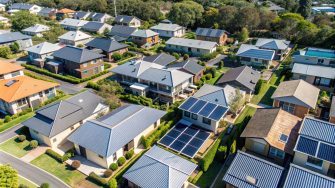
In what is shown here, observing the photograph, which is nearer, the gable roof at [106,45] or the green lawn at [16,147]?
the green lawn at [16,147]

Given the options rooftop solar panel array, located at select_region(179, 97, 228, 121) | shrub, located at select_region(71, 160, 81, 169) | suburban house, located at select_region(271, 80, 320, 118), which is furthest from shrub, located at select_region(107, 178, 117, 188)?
suburban house, located at select_region(271, 80, 320, 118)

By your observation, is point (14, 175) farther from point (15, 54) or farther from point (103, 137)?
point (15, 54)

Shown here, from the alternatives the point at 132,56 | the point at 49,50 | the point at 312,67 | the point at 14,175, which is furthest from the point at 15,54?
the point at 312,67

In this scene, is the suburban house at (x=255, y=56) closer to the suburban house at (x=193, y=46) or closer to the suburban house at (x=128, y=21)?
the suburban house at (x=193, y=46)

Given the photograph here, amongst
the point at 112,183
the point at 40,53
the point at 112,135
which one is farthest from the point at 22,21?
the point at 112,183

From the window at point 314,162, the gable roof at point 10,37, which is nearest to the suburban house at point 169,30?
the gable roof at point 10,37

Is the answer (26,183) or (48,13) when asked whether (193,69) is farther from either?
(48,13)
